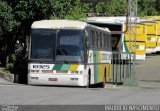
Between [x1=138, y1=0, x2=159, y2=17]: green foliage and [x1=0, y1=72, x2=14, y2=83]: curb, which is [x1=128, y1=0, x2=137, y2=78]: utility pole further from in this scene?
[x1=138, y1=0, x2=159, y2=17]: green foliage

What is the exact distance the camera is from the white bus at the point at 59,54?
22547 mm

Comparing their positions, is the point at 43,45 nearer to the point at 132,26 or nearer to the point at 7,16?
the point at 7,16

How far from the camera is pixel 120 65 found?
109ft

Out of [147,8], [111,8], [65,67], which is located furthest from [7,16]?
[147,8]

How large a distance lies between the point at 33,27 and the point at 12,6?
4.88 meters

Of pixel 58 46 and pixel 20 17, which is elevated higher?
pixel 20 17

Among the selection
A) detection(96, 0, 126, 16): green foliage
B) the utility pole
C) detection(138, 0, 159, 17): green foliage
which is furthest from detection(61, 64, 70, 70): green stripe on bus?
detection(138, 0, 159, 17): green foliage

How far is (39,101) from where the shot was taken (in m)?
15.1

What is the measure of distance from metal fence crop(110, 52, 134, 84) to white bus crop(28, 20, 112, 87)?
8.40 metres

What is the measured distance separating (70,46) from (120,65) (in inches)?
433

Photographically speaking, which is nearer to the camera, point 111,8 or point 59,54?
point 59,54

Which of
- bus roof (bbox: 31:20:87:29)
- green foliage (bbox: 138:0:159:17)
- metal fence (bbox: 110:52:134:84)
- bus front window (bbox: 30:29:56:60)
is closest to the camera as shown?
bus front window (bbox: 30:29:56:60)

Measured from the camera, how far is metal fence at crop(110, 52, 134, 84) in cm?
3153

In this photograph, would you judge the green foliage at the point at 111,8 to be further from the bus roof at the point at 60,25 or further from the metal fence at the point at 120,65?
the bus roof at the point at 60,25
